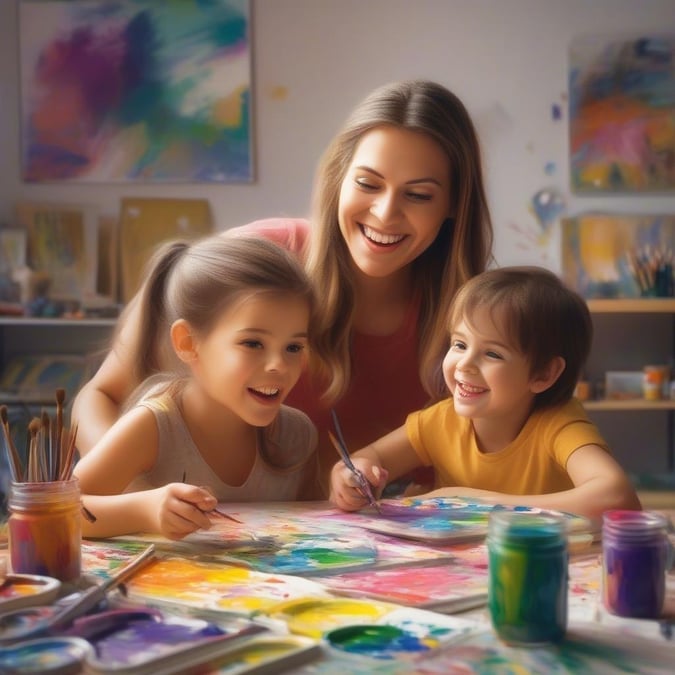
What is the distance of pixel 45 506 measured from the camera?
103cm

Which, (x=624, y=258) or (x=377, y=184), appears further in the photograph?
(x=624, y=258)

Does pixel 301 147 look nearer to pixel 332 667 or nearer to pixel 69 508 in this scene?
pixel 69 508

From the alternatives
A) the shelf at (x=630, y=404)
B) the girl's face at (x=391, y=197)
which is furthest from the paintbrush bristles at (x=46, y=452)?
the shelf at (x=630, y=404)

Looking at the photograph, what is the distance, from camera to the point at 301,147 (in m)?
4.24

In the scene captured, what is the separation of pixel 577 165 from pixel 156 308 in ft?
9.65

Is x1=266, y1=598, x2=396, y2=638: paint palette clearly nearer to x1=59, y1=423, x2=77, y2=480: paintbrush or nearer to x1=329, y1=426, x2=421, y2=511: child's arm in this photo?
x1=59, y1=423, x2=77, y2=480: paintbrush

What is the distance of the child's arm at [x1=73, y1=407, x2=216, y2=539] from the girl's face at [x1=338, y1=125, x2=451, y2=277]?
0.55 metres

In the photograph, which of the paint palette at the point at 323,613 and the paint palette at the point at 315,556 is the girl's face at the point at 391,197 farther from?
the paint palette at the point at 323,613

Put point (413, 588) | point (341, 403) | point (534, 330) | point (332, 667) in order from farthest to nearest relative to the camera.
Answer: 1. point (341, 403)
2. point (534, 330)
3. point (413, 588)
4. point (332, 667)

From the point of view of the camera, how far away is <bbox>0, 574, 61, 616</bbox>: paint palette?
Result: 91 centimetres

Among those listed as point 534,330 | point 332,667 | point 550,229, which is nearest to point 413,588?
point 332,667

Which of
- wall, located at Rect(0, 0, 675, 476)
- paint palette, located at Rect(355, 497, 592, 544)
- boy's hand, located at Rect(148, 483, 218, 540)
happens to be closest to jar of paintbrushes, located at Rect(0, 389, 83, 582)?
boy's hand, located at Rect(148, 483, 218, 540)

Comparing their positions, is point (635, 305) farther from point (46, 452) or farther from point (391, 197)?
point (46, 452)

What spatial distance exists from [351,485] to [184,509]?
0.30 m
